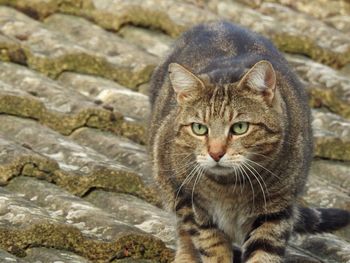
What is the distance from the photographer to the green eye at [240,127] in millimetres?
3664

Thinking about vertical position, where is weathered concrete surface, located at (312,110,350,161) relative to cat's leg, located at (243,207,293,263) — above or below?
above

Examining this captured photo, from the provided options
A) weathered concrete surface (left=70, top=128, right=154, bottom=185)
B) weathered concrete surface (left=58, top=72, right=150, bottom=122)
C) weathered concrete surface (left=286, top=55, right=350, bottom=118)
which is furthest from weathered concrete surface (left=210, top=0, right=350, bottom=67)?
weathered concrete surface (left=70, top=128, right=154, bottom=185)

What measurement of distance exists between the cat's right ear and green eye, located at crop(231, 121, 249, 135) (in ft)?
0.84

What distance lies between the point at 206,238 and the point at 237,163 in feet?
1.26

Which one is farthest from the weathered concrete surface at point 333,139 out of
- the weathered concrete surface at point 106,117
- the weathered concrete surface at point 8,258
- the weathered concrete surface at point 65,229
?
the weathered concrete surface at point 8,258

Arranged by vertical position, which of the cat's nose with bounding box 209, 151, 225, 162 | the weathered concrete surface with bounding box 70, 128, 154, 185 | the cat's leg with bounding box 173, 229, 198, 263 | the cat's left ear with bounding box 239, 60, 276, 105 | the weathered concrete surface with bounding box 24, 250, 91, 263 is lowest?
the cat's leg with bounding box 173, 229, 198, 263

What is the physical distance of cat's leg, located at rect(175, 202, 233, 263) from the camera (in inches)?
148

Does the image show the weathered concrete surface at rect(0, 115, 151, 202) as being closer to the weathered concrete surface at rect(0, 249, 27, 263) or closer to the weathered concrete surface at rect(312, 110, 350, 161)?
the weathered concrete surface at rect(0, 249, 27, 263)

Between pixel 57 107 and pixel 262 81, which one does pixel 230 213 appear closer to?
pixel 262 81

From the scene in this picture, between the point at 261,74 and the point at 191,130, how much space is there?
362mm

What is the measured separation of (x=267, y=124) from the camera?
145 inches

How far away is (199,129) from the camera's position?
12.3 ft

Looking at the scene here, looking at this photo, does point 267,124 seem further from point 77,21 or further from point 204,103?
point 77,21

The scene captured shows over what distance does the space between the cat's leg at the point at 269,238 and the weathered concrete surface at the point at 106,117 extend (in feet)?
0.33
